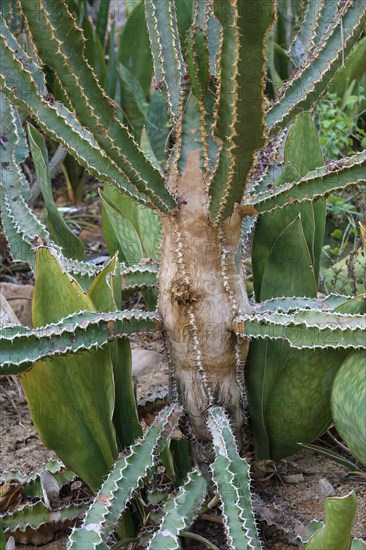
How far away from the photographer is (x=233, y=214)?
167cm

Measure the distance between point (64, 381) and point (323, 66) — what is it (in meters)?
0.84

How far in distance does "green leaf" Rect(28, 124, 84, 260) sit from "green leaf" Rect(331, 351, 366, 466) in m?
0.96

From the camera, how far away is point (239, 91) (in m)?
1.31

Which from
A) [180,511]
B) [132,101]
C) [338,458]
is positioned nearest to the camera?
[180,511]

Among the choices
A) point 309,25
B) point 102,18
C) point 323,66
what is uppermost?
point 102,18

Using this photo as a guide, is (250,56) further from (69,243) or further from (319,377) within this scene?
(69,243)

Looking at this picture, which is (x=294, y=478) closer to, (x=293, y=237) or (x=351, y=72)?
(x=293, y=237)

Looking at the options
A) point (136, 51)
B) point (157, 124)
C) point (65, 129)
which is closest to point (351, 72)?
point (157, 124)

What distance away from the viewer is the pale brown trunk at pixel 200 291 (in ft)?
5.41

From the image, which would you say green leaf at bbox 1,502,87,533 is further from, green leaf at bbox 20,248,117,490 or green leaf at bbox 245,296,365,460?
green leaf at bbox 245,296,365,460

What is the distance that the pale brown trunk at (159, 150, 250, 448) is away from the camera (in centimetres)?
165

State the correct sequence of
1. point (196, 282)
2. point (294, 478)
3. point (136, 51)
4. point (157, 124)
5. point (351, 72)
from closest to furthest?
point (196, 282), point (294, 478), point (351, 72), point (157, 124), point (136, 51)

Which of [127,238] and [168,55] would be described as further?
[127,238]

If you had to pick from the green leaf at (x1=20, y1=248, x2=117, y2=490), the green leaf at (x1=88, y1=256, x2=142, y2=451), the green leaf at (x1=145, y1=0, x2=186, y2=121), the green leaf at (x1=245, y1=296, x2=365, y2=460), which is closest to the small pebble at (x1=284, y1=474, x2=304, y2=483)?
the green leaf at (x1=245, y1=296, x2=365, y2=460)
